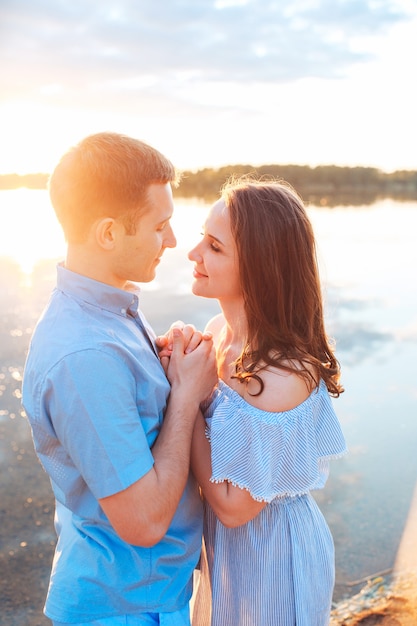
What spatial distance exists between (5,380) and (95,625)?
5.41 metres

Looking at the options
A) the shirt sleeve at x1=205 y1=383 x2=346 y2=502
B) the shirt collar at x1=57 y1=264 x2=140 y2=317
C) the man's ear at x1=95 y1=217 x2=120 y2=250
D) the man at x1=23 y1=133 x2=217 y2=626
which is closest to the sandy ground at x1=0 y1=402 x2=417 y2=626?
the shirt sleeve at x1=205 y1=383 x2=346 y2=502

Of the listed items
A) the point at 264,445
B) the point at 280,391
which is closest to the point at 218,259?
the point at 280,391

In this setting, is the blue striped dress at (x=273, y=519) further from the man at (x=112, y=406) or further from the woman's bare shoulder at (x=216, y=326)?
the woman's bare shoulder at (x=216, y=326)

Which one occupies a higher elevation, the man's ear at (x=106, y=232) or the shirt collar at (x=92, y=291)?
the man's ear at (x=106, y=232)

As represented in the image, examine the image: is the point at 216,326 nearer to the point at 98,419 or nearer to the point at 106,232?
the point at 106,232

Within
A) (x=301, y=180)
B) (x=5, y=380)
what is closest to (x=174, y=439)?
(x=5, y=380)

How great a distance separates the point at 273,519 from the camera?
7.35 feet

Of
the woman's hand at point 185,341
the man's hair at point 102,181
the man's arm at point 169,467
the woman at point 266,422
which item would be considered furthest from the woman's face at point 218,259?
the man's hair at point 102,181

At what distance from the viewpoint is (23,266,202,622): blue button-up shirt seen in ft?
5.55

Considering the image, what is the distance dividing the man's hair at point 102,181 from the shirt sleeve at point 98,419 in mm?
445

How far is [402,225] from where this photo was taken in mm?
24406

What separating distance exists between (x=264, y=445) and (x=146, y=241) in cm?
76

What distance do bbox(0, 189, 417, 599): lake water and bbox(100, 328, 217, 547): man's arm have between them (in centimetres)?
75

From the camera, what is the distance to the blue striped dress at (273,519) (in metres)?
2.05
